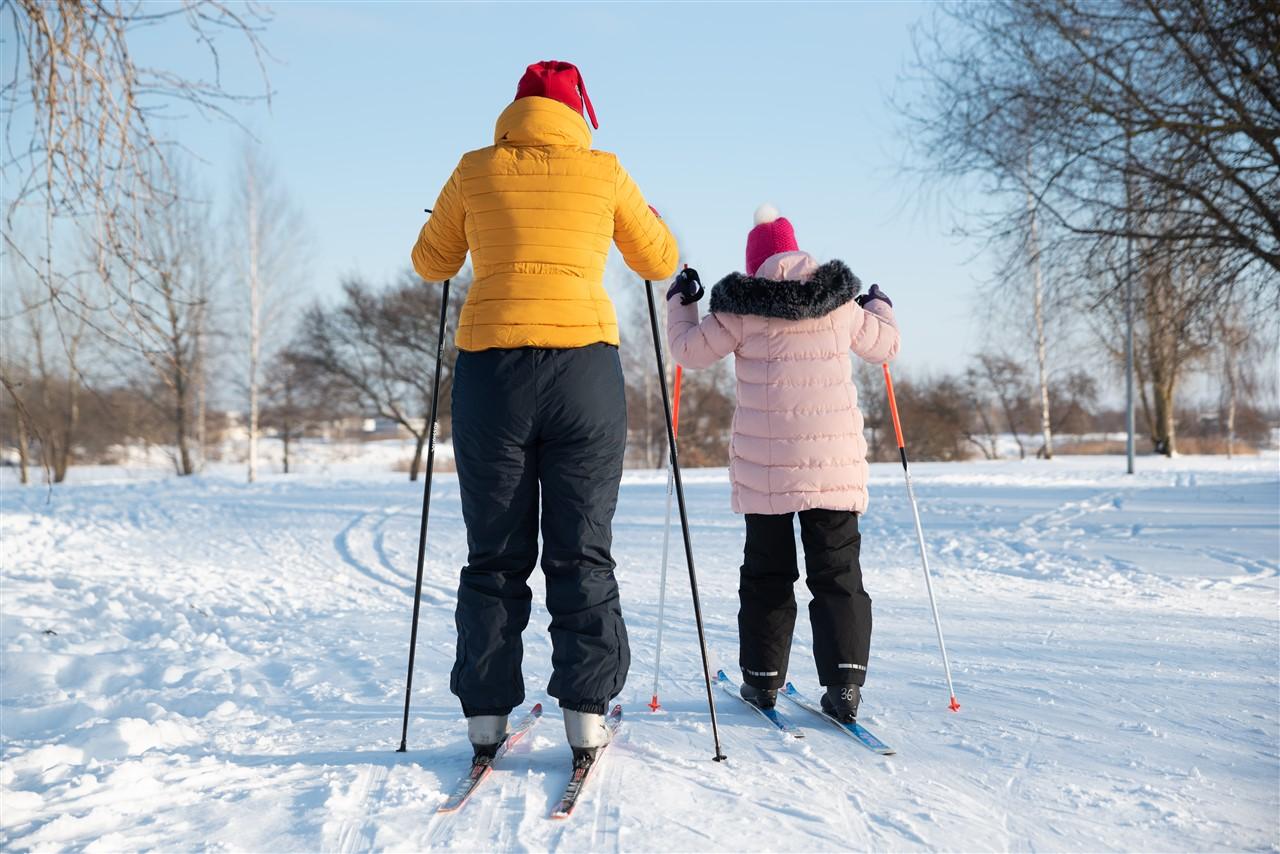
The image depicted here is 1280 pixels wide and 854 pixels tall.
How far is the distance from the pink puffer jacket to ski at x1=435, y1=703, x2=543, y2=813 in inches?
41.3

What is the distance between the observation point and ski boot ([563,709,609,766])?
2566 mm

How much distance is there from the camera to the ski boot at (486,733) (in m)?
2.61

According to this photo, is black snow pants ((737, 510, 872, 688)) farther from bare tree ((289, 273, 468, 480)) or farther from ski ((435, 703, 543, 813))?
bare tree ((289, 273, 468, 480))

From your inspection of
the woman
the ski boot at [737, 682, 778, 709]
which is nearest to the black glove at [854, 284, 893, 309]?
the woman

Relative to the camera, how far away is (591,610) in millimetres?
2578

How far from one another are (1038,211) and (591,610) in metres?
7.75

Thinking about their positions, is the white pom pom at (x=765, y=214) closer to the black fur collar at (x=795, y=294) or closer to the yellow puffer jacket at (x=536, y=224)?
the black fur collar at (x=795, y=294)

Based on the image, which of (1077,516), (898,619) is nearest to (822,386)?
(898,619)

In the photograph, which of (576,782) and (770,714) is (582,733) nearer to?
(576,782)

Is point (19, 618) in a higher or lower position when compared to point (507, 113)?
lower

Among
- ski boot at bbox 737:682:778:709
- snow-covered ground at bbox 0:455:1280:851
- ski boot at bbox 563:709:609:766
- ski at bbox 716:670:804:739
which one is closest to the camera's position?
snow-covered ground at bbox 0:455:1280:851

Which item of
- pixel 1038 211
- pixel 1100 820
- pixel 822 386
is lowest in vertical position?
pixel 1100 820

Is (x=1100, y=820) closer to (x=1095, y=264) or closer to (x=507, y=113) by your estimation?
(x=507, y=113)

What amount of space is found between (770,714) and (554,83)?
2232mm
